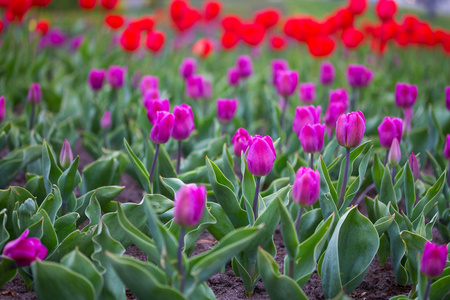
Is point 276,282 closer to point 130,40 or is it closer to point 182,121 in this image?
point 182,121

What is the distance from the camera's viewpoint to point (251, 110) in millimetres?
3301

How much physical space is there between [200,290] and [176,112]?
720mm

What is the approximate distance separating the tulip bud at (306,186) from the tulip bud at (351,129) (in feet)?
1.08

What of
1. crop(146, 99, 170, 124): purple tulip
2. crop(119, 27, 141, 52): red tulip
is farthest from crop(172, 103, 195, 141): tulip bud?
crop(119, 27, 141, 52): red tulip

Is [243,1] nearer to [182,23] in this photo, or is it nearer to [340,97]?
[182,23]

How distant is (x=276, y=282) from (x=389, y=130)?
0.85 meters

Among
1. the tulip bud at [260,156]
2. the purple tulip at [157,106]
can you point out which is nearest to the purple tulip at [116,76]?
the purple tulip at [157,106]

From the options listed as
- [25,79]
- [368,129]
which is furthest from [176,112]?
[25,79]

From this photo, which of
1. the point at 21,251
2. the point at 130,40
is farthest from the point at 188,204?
the point at 130,40

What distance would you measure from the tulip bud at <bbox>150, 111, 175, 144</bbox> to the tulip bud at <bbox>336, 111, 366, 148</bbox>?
22.9 inches

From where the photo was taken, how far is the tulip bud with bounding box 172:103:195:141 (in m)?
1.76

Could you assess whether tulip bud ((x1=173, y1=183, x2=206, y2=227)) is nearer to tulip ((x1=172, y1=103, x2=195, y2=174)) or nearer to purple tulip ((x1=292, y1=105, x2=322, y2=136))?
tulip ((x1=172, y1=103, x2=195, y2=174))

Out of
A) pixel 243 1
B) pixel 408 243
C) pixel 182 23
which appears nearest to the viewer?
pixel 408 243

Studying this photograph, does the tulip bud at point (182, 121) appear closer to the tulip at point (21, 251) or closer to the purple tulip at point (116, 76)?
the tulip at point (21, 251)
